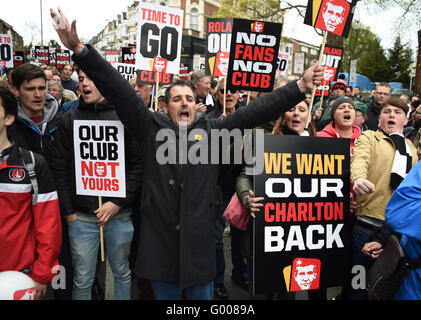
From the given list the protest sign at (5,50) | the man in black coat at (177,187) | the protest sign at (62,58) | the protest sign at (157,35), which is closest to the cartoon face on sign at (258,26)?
the protest sign at (157,35)

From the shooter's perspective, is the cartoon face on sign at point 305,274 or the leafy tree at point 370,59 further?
the leafy tree at point 370,59

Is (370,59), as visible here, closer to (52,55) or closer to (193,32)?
(193,32)

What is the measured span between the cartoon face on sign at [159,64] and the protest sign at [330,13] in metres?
1.85

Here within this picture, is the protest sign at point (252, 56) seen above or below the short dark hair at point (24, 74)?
above

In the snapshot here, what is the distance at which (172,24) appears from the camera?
446 cm

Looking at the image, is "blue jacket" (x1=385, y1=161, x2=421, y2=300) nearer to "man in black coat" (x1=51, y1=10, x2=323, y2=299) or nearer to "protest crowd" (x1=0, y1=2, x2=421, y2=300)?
"protest crowd" (x1=0, y1=2, x2=421, y2=300)

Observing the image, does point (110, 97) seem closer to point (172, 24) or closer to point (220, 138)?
point (220, 138)

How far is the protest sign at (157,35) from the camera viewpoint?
14.1 feet

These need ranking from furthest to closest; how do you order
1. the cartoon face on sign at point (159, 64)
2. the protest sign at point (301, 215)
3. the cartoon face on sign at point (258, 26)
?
the cartoon face on sign at point (159, 64)
the cartoon face on sign at point (258, 26)
the protest sign at point (301, 215)

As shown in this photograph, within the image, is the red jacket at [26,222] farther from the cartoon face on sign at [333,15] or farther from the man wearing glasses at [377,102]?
the man wearing glasses at [377,102]

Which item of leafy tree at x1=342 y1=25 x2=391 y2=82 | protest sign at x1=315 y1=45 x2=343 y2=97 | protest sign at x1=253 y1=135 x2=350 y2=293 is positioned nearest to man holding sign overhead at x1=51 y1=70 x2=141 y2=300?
protest sign at x1=253 y1=135 x2=350 y2=293

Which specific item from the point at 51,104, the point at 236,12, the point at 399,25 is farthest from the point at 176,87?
the point at 236,12

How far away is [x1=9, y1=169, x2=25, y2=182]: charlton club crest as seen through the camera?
2.20 metres

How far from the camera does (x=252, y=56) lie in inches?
162
